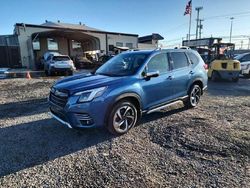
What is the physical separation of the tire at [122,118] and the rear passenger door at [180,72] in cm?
155

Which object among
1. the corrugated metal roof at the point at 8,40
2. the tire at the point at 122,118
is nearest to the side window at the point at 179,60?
the tire at the point at 122,118

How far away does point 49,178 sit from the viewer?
A: 3045 millimetres

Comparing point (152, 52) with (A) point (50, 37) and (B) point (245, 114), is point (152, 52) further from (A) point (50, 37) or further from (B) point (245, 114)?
(A) point (50, 37)

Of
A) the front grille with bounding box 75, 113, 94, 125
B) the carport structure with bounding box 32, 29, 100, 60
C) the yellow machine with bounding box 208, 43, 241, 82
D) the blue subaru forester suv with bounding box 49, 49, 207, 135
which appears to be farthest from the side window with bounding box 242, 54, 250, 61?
the carport structure with bounding box 32, 29, 100, 60

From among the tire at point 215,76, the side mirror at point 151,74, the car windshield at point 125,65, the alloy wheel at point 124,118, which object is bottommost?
the alloy wheel at point 124,118

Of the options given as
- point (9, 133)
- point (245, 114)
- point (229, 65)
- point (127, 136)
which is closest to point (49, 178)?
point (127, 136)

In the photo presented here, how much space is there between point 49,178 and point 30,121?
2.85m

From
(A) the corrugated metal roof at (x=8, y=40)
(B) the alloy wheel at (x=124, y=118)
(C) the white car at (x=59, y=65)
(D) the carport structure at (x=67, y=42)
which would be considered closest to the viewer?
(B) the alloy wheel at (x=124, y=118)

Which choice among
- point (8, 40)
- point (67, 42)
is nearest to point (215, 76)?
point (8, 40)

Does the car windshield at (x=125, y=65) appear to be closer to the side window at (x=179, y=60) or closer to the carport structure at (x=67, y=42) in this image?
the side window at (x=179, y=60)

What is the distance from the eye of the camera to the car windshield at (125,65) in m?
4.87

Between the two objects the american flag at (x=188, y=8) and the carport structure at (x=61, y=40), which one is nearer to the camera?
the carport structure at (x=61, y=40)

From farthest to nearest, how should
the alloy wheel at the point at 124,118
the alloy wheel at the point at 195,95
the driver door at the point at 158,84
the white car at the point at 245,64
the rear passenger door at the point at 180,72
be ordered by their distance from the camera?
the white car at the point at 245,64, the alloy wheel at the point at 195,95, the rear passenger door at the point at 180,72, the driver door at the point at 158,84, the alloy wheel at the point at 124,118

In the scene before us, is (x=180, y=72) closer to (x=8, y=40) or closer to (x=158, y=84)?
(x=158, y=84)
